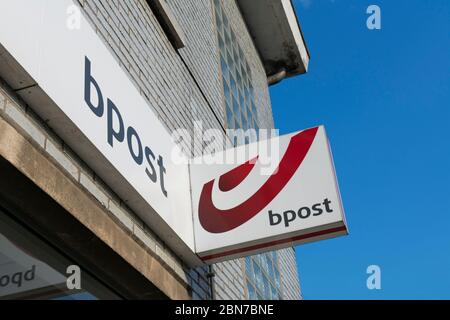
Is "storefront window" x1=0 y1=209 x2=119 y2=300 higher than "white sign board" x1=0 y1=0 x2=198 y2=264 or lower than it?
lower

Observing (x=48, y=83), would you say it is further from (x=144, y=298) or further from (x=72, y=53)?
(x=144, y=298)

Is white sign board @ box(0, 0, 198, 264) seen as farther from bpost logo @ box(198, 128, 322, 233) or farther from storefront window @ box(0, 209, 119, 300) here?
storefront window @ box(0, 209, 119, 300)

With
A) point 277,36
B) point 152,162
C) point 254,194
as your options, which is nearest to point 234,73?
point 277,36

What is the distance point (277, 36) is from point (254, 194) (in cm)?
818

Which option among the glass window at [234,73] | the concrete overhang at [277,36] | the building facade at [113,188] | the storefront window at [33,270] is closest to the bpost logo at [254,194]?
the building facade at [113,188]

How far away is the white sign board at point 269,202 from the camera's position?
16.1 ft

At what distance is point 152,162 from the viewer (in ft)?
15.1

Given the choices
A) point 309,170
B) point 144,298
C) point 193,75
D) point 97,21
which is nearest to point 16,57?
point 97,21

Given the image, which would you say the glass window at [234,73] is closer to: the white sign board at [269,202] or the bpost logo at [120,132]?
the white sign board at [269,202]

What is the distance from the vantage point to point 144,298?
462cm

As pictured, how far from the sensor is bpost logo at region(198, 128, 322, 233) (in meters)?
5.06

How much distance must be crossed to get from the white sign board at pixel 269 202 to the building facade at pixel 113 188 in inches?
16.0

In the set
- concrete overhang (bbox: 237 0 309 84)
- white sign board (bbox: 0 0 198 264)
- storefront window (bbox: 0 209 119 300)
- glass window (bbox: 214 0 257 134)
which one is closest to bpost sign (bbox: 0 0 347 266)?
white sign board (bbox: 0 0 198 264)

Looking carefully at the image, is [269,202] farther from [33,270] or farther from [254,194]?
[33,270]
